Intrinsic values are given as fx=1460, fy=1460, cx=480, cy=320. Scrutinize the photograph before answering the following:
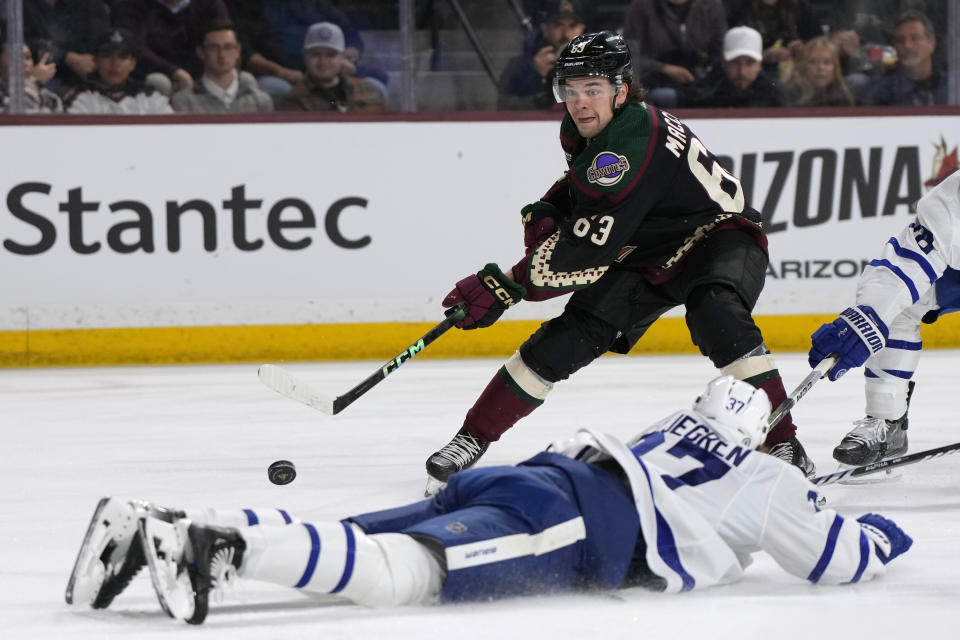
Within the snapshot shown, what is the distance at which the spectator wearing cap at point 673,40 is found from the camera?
5.78 metres

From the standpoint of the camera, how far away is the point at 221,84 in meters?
5.61

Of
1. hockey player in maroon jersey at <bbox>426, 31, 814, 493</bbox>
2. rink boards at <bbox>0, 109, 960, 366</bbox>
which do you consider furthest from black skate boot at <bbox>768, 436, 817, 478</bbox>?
rink boards at <bbox>0, 109, 960, 366</bbox>

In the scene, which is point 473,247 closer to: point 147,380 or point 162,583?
point 147,380

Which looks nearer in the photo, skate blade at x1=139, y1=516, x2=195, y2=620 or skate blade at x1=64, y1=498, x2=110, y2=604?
skate blade at x1=139, y1=516, x2=195, y2=620

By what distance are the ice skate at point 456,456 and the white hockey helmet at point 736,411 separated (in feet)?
3.36

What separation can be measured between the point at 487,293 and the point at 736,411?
99 cm

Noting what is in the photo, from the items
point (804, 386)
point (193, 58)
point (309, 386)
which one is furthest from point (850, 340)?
point (193, 58)

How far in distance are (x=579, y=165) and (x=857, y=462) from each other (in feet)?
3.19

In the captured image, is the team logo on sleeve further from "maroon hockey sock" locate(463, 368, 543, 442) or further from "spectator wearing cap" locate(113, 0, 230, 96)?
"spectator wearing cap" locate(113, 0, 230, 96)

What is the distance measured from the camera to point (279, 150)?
5582 millimetres

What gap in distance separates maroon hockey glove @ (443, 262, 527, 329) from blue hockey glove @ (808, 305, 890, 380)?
0.64 metres

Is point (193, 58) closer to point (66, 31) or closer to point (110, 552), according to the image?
point (66, 31)

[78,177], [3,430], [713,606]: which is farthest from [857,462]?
[78,177]

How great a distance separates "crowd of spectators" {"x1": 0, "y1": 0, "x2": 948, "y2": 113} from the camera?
18.1ft
